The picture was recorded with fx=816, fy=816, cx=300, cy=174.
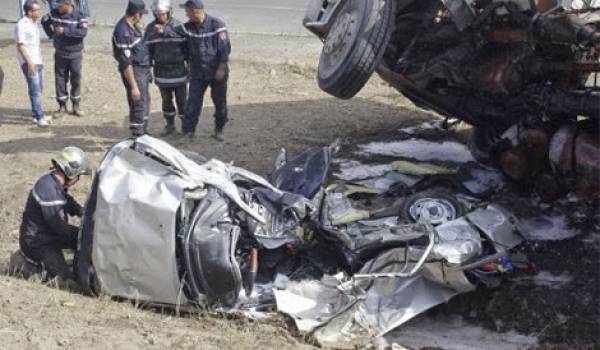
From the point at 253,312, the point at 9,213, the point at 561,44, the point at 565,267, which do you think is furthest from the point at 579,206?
the point at 9,213

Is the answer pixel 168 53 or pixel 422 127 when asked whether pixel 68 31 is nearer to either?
pixel 168 53

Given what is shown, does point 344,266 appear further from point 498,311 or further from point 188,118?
point 188,118

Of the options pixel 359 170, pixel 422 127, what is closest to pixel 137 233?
pixel 359 170

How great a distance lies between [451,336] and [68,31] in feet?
20.8

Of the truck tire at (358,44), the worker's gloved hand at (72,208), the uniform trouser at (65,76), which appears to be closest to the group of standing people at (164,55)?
the uniform trouser at (65,76)

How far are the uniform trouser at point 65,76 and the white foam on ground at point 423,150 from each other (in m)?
3.74

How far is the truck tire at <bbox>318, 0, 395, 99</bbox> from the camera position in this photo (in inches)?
259

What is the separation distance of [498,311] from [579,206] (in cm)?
186

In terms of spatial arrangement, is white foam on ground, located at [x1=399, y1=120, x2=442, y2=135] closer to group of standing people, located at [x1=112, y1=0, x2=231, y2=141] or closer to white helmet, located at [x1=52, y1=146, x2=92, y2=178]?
group of standing people, located at [x1=112, y1=0, x2=231, y2=141]

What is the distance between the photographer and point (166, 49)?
8945mm

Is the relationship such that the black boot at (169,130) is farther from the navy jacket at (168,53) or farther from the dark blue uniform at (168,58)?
the navy jacket at (168,53)

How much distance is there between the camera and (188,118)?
9086 millimetres

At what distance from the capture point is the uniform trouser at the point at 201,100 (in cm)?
885

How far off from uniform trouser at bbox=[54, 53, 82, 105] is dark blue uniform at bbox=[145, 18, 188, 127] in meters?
1.41
